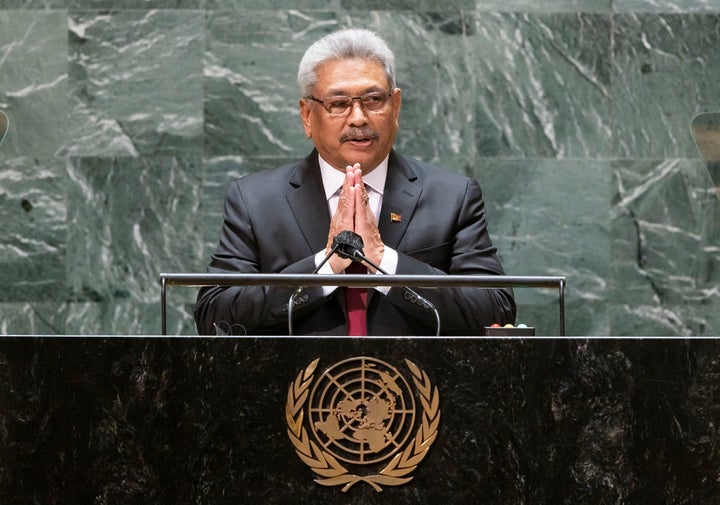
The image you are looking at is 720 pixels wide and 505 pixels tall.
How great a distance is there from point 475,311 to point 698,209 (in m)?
2.85

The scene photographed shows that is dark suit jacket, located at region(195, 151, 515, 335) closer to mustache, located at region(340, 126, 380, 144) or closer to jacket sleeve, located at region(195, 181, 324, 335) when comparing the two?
jacket sleeve, located at region(195, 181, 324, 335)

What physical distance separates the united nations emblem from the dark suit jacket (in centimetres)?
95

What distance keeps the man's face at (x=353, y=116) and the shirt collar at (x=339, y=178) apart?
0.07 meters

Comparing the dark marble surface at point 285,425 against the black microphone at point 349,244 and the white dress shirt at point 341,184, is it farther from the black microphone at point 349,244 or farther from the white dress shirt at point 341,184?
the white dress shirt at point 341,184

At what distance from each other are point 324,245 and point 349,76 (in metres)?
0.57

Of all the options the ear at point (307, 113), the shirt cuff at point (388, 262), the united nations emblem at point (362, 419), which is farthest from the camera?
the ear at point (307, 113)

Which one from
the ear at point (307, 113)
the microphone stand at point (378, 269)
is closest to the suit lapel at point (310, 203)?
the ear at point (307, 113)

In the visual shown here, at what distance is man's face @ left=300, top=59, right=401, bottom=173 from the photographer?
4.23 m

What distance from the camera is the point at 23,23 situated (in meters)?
6.41

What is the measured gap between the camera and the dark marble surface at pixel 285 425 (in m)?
2.88

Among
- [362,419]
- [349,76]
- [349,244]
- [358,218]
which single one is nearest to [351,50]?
[349,76]

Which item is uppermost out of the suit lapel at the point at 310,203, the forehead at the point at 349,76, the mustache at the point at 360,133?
the forehead at the point at 349,76

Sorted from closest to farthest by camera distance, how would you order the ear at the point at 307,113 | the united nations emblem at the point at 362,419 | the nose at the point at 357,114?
the united nations emblem at the point at 362,419
the nose at the point at 357,114
the ear at the point at 307,113

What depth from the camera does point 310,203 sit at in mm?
4328
